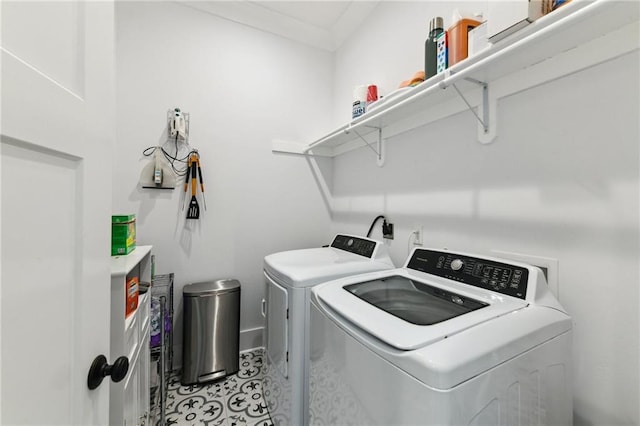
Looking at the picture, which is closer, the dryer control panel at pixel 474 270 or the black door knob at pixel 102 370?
the black door knob at pixel 102 370

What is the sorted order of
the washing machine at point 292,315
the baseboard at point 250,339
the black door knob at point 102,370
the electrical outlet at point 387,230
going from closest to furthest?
the black door knob at point 102,370 < the washing machine at point 292,315 < the electrical outlet at point 387,230 < the baseboard at point 250,339

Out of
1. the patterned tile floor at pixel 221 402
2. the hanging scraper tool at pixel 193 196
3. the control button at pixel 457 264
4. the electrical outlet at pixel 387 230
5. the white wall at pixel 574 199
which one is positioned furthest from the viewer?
the hanging scraper tool at pixel 193 196

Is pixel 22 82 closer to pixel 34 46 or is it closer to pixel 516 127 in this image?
pixel 34 46

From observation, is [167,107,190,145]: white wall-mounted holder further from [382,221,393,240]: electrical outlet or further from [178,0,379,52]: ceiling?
[382,221,393,240]: electrical outlet

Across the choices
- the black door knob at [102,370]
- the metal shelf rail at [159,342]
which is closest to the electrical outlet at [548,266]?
the black door knob at [102,370]

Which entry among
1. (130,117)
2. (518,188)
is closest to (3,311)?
(518,188)

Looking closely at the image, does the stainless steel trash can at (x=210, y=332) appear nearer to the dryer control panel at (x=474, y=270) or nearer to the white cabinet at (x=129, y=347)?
the white cabinet at (x=129, y=347)

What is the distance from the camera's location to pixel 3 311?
38 cm

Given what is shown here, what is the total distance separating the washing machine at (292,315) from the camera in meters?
1.28

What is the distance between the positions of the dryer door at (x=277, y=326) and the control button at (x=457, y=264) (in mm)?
834

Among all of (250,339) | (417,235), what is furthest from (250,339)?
(417,235)

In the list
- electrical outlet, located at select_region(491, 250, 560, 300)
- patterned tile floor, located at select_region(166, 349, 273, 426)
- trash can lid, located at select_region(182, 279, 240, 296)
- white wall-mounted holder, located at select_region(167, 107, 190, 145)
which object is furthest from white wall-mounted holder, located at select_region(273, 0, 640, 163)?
patterned tile floor, located at select_region(166, 349, 273, 426)

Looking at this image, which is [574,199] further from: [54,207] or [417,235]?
[54,207]

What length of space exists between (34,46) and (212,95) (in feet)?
6.63
